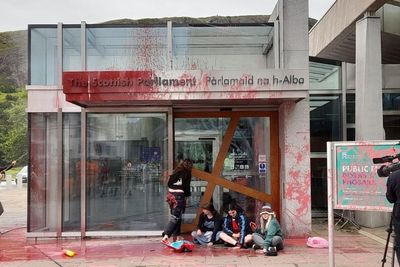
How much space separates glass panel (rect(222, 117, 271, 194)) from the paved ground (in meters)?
1.75

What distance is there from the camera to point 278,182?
1152cm

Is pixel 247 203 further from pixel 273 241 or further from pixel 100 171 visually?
pixel 100 171

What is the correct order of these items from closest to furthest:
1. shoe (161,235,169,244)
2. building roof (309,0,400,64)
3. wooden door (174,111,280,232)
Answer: shoe (161,235,169,244), wooden door (174,111,280,232), building roof (309,0,400,64)

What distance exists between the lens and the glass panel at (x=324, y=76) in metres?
14.0

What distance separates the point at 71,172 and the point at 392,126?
335 inches

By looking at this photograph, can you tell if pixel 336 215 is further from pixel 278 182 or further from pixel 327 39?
pixel 327 39

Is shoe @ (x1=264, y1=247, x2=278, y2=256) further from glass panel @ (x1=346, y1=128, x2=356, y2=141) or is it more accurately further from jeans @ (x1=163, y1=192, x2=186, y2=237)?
glass panel @ (x1=346, y1=128, x2=356, y2=141)

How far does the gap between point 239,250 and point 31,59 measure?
582 centimetres

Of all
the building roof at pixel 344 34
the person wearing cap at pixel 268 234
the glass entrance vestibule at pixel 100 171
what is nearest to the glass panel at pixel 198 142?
the glass entrance vestibule at pixel 100 171

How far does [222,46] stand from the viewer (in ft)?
36.7

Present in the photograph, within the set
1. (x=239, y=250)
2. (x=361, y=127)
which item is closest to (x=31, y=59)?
(x=239, y=250)

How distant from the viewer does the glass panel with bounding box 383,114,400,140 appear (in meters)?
14.0

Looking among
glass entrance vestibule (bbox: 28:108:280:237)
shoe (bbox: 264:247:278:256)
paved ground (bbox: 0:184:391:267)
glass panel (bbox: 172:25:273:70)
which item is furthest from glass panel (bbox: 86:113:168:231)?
shoe (bbox: 264:247:278:256)

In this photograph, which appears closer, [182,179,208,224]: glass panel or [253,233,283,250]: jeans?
[253,233,283,250]: jeans
